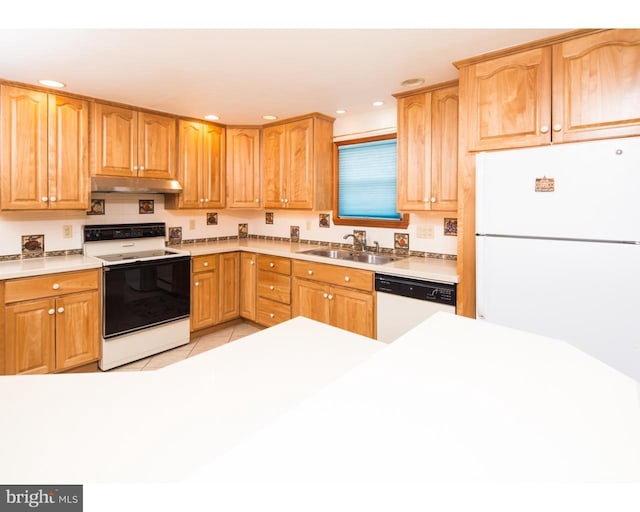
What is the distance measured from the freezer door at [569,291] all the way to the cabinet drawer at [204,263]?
2.58 metres

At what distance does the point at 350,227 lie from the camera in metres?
3.76

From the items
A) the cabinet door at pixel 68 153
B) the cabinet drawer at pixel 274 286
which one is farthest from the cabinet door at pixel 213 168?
the cabinet door at pixel 68 153

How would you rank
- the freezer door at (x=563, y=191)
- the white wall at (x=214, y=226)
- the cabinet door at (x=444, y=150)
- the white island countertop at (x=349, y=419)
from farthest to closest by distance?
the white wall at (x=214, y=226), the cabinet door at (x=444, y=150), the freezer door at (x=563, y=191), the white island countertop at (x=349, y=419)

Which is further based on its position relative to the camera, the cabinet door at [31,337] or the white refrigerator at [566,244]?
the cabinet door at [31,337]

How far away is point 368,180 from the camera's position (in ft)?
11.7

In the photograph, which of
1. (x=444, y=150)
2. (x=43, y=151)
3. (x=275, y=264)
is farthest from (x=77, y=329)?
(x=444, y=150)

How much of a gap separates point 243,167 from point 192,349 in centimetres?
198

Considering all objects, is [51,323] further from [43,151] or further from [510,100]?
[510,100]

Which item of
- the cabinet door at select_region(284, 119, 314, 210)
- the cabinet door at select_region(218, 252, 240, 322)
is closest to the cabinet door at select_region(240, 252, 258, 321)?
the cabinet door at select_region(218, 252, 240, 322)

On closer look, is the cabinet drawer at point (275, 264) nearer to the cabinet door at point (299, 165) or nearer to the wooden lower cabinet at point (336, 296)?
the wooden lower cabinet at point (336, 296)

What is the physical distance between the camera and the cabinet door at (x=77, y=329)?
108 inches

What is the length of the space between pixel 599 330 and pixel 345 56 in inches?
78.5

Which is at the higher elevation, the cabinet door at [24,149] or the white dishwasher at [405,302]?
the cabinet door at [24,149]
